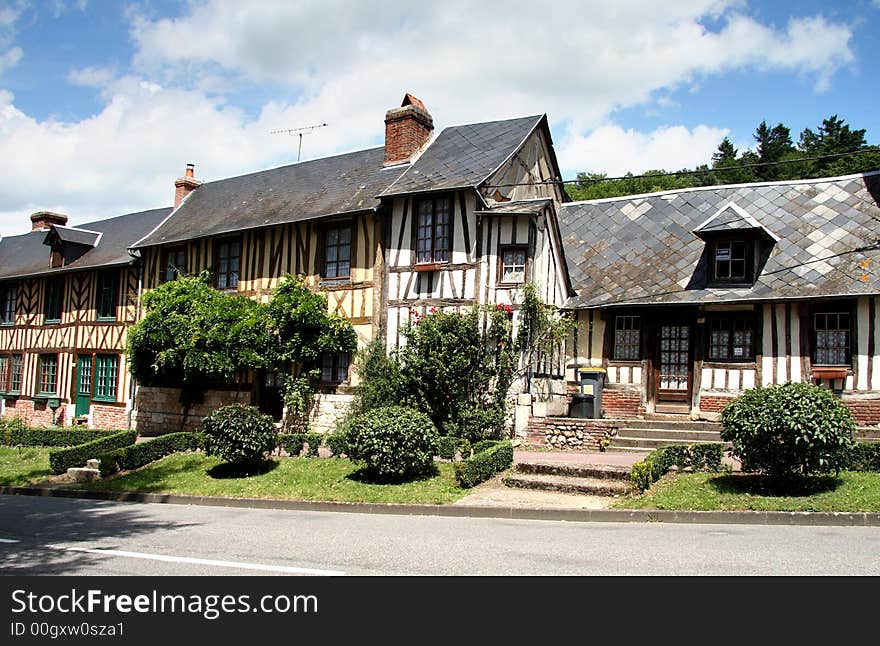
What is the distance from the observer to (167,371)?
22.0 m

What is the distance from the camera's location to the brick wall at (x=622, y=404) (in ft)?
55.8

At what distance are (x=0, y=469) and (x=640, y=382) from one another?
14456mm

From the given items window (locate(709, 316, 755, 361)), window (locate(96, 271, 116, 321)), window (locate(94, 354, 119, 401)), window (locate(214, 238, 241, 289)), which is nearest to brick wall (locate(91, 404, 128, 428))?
window (locate(94, 354, 119, 401))

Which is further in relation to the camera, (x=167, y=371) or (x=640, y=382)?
(x=167, y=371)

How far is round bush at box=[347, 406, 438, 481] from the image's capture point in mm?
12438

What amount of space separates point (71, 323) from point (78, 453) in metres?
11.7

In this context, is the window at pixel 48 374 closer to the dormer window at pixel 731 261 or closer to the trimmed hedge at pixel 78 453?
the trimmed hedge at pixel 78 453

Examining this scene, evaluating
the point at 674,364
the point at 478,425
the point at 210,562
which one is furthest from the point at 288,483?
the point at 674,364

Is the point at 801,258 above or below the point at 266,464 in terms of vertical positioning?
above

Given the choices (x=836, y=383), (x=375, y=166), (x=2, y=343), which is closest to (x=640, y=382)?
(x=836, y=383)

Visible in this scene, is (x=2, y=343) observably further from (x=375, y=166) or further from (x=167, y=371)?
(x=375, y=166)

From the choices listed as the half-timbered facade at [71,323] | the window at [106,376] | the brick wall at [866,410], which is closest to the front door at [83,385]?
the half-timbered facade at [71,323]

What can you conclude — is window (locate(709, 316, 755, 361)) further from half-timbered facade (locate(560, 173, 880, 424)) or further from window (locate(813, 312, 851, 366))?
window (locate(813, 312, 851, 366))
